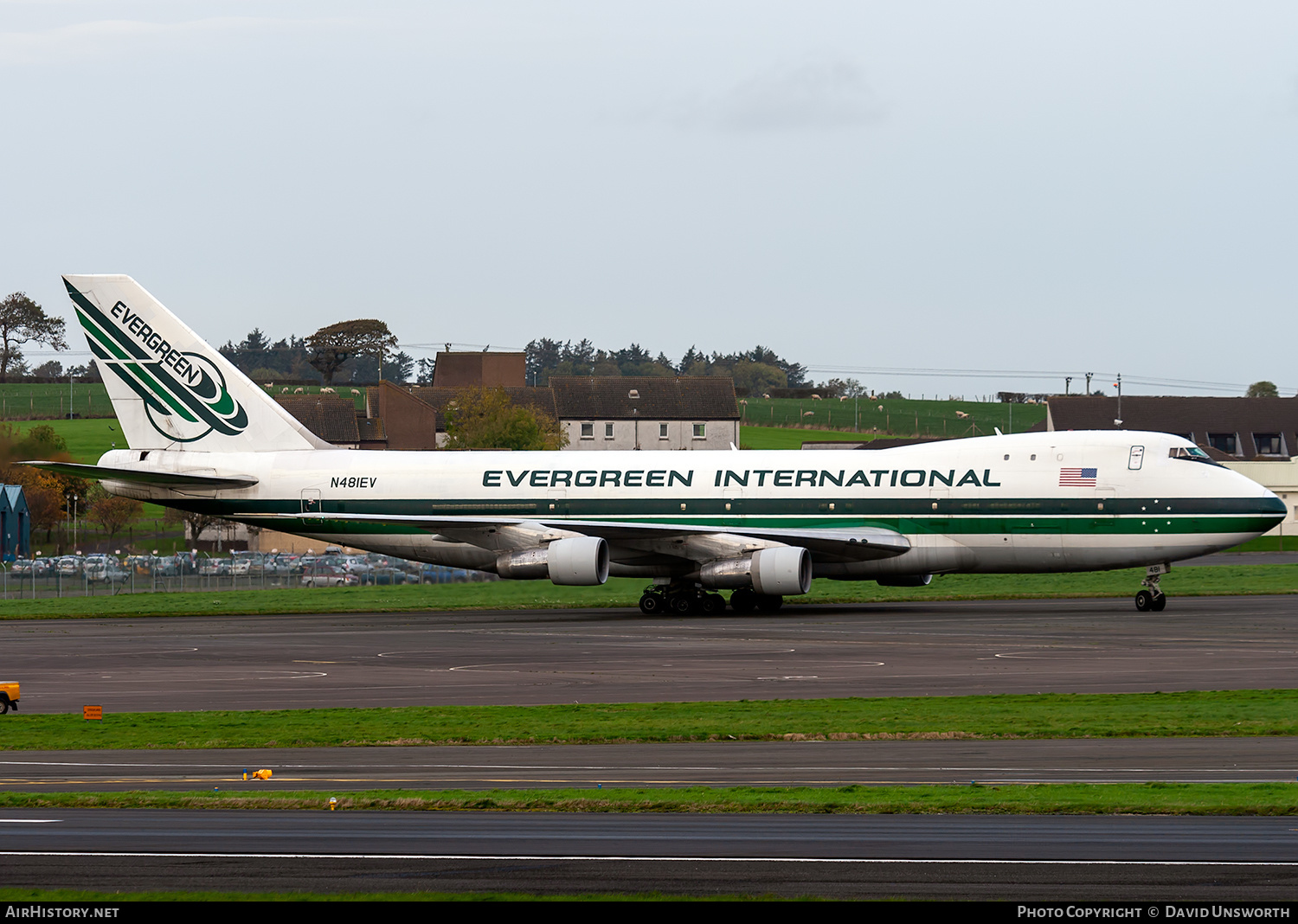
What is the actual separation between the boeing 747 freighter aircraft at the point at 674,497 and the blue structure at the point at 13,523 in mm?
39425

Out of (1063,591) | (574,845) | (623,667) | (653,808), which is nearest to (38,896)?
(574,845)

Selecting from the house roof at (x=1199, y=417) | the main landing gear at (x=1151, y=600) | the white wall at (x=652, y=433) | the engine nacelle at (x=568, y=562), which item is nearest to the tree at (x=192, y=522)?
the white wall at (x=652, y=433)

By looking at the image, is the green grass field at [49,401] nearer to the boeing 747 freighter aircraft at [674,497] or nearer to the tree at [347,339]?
the tree at [347,339]

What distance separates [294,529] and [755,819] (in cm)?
3539

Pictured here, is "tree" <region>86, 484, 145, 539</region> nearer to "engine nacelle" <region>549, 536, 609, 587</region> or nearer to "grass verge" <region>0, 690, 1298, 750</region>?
"engine nacelle" <region>549, 536, 609, 587</region>

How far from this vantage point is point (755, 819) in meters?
13.3

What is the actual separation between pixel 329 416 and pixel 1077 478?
3084 inches

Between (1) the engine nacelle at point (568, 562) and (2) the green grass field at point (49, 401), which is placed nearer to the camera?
(1) the engine nacelle at point (568, 562)

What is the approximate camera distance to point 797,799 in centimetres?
1416

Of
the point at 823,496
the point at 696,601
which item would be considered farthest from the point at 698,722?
the point at 696,601

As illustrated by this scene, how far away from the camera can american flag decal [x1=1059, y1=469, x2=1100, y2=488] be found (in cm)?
4084

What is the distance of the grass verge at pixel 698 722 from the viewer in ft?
63.3
